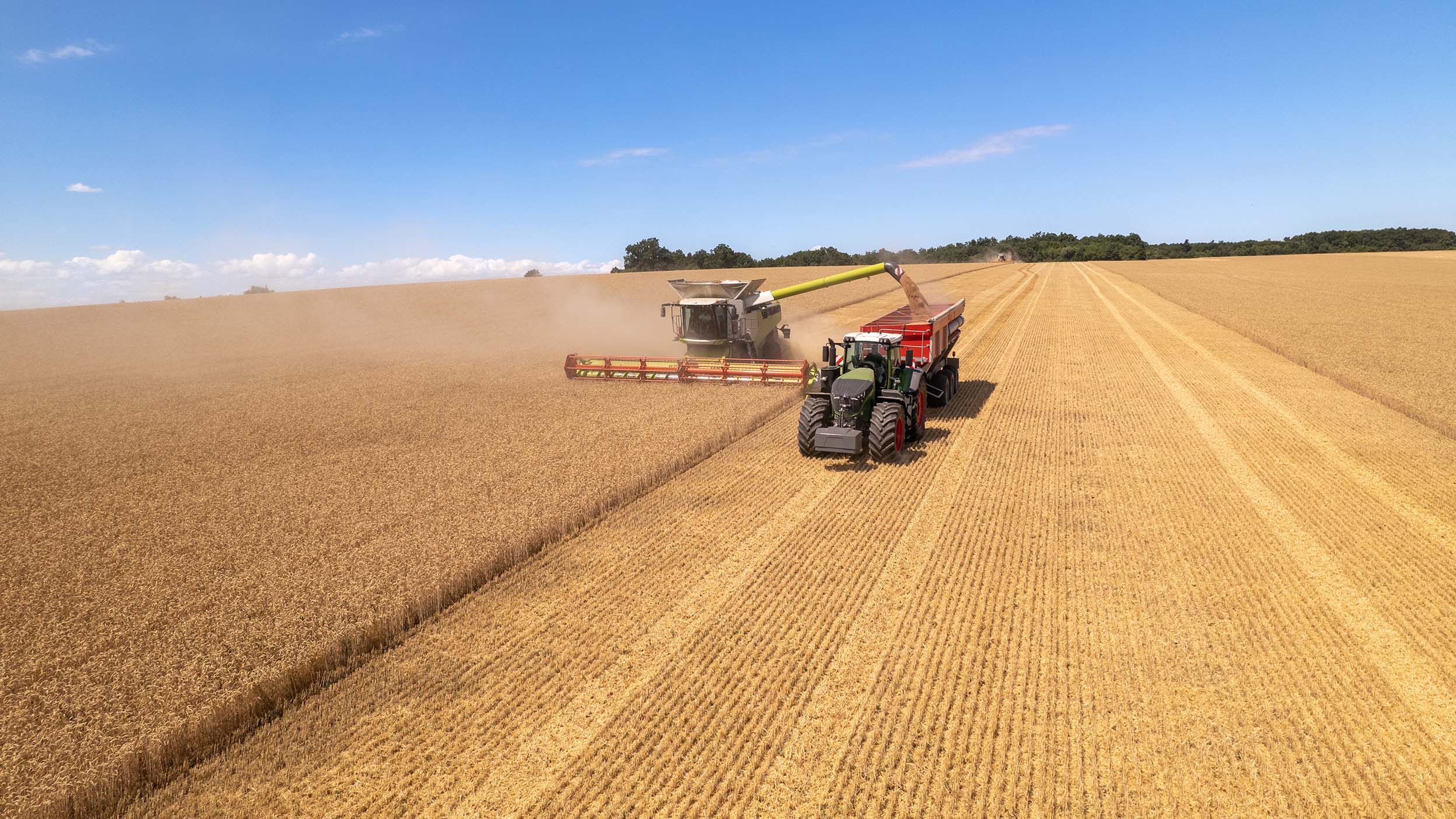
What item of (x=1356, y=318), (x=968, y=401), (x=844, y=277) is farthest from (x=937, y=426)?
(x=1356, y=318)

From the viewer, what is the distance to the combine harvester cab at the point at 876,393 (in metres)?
11.4

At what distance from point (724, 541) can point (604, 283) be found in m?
60.8

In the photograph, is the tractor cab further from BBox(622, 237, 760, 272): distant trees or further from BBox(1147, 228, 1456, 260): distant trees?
BBox(1147, 228, 1456, 260): distant trees

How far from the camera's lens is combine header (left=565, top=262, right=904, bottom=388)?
61.6 feet

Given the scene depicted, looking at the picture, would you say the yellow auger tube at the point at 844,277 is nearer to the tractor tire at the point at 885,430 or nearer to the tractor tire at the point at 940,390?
the tractor tire at the point at 940,390

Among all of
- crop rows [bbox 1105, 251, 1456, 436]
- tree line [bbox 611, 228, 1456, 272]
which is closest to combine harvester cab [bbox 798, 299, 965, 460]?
A: crop rows [bbox 1105, 251, 1456, 436]

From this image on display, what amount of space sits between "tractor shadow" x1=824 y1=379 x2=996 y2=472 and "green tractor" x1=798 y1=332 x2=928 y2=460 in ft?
0.64

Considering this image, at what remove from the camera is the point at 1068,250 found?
126 metres

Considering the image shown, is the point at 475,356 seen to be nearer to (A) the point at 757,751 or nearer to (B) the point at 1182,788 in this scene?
(A) the point at 757,751

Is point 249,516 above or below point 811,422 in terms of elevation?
below

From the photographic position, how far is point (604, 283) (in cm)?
6675

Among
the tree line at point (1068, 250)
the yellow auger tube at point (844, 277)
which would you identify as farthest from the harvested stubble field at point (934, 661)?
the tree line at point (1068, 250)

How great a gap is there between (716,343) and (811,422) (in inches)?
347

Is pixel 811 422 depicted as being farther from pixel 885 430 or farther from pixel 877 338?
pixel 877 338
